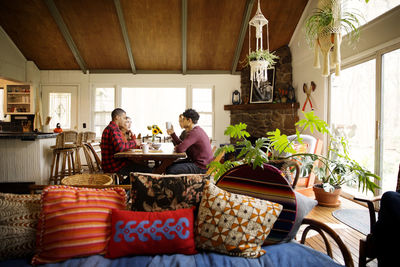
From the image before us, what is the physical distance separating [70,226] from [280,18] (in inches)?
217

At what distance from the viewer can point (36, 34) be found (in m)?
5.65

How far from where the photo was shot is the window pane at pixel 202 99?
6.87 m

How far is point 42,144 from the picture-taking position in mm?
3852

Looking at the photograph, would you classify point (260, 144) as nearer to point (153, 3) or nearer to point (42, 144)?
point (42, 144)

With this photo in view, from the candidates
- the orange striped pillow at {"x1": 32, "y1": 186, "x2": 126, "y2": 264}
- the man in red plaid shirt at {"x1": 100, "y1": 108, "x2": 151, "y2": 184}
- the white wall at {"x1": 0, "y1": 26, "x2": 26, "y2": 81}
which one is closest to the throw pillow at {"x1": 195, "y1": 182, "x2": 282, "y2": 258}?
the orange striped pillow at {"x1": 32, "y1": 186, "x2": 126, "y2": 264}

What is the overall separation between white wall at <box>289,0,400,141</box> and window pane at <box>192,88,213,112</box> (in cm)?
230

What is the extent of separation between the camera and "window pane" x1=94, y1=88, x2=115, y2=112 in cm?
680

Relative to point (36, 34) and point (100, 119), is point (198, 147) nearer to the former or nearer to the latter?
Answer: point (100, 119)

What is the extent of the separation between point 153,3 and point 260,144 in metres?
4.39

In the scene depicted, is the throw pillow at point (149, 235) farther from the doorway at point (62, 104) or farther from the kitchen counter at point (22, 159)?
the doorway at point (62, 104)

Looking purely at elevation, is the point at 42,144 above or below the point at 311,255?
above

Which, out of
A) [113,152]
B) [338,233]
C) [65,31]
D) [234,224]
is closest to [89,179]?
[113,152]

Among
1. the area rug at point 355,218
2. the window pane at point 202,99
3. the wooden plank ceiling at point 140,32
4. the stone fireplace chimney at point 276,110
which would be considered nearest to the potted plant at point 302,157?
the area rug at point 355,218

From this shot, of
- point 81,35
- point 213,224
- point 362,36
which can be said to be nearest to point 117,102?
point 81,35
